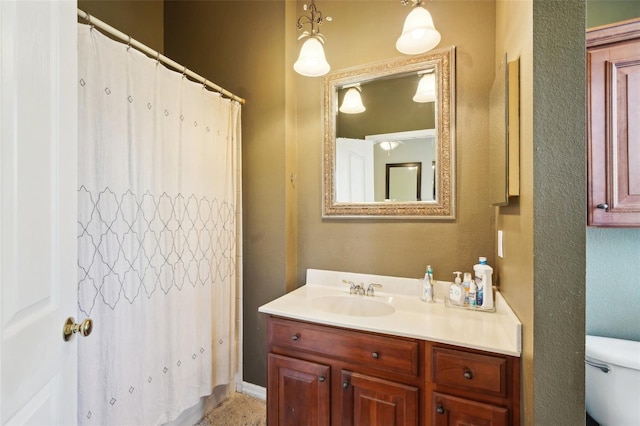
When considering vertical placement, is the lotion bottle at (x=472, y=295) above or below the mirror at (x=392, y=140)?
below

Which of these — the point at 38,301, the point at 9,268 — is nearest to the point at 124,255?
the point at 38,301

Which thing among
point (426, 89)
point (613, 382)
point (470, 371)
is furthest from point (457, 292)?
point (426, 89)

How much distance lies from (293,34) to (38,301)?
6.56 feet

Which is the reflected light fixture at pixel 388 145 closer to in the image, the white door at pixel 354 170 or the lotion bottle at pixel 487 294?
the white door at pixel 354 170

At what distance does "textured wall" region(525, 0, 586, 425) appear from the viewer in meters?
0.83

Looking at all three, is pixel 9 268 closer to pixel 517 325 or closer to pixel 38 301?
pixel 38 301

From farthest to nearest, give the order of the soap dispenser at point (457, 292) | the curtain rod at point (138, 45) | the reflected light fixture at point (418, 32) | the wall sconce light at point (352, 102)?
1. the wall sconce light at point (352, 102)
2. the soap dispenser at point (457, 292)
3. the reflected light fixture at point (418, 32)
4. the curtain rod at point (138, 45)

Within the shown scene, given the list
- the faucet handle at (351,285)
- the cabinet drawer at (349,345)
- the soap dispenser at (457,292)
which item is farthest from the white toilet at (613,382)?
the faucet handle at (351,285)

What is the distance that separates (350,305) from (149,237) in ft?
3.71

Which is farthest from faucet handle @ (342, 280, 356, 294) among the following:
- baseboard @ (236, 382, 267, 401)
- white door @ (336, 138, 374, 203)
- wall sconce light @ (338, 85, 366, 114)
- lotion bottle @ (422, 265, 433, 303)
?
wall sconce light @ (338, 85, 366, 114)

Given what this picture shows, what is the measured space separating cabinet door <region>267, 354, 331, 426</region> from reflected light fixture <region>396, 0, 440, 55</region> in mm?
1608

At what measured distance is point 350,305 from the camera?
5.61ft

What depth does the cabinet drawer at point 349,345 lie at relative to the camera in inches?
48.4

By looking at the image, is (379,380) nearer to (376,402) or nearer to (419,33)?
(376,402)
